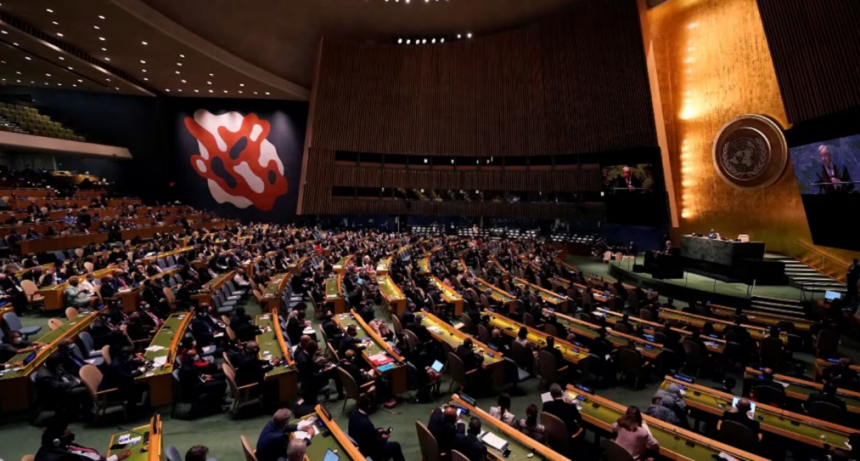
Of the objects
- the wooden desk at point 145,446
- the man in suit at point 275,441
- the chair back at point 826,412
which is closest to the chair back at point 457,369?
the man in suit at point 275,441

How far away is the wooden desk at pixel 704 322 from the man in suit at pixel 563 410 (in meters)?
6.16

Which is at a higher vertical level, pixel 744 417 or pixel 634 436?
pixel 744 417

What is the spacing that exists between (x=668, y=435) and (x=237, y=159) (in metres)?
32.7

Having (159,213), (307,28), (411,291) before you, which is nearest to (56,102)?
(159,213)

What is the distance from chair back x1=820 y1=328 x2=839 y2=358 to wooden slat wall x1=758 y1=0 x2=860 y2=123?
7.57 m

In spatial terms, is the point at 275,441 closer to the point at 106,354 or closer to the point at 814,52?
the point at 106,354

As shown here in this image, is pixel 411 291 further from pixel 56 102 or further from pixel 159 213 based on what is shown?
pixel 56 102

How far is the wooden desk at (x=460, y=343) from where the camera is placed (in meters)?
7.60

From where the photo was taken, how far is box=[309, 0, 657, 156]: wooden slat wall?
27.0 m

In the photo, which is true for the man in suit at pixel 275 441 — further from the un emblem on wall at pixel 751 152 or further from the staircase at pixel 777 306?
the un emblem on wall at pixel 751 152

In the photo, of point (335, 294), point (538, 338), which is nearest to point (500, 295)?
point (538, 338)

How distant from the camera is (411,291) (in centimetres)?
1228

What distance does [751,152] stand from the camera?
725 inches

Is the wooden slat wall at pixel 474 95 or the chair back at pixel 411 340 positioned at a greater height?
the wooden slat wall at pixel 474 95
